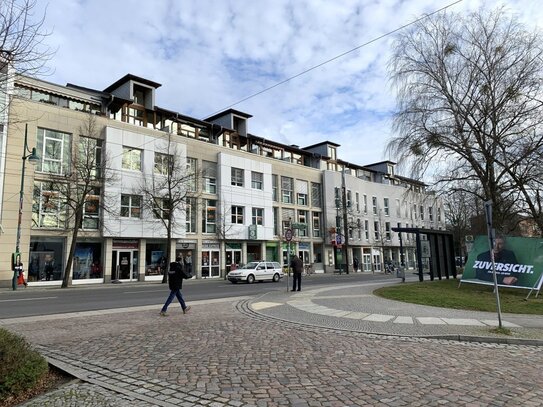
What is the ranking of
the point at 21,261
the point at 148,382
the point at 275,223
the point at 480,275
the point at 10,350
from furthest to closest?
the point at 275,223, the point at 21,261, the point at 480,275, the point at 148,382, the point at 10,350

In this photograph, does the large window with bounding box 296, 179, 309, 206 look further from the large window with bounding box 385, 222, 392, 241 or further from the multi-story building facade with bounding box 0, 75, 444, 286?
the large window with bounding box 385, 222, 392, 241

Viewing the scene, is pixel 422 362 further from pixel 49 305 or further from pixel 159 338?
pixel 49 305

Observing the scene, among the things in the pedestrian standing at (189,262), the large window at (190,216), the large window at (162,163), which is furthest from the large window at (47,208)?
the pedestrian standing at (189,262)

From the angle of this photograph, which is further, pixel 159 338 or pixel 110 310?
pixel 110 310

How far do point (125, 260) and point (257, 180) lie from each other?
56.4ft

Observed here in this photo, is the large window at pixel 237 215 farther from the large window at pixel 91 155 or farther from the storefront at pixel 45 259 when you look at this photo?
the storefront at pixel 45 259

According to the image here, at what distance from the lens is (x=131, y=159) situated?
34219mm

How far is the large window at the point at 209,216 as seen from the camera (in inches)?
1553

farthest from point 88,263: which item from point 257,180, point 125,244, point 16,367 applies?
point 16,367

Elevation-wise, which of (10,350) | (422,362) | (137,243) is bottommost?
(422,362)

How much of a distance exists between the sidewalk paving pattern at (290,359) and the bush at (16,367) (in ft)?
0.95

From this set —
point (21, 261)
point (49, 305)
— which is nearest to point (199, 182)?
point (21, 261)

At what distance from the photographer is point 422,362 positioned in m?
6.53

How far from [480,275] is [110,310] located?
1610 centimetres
